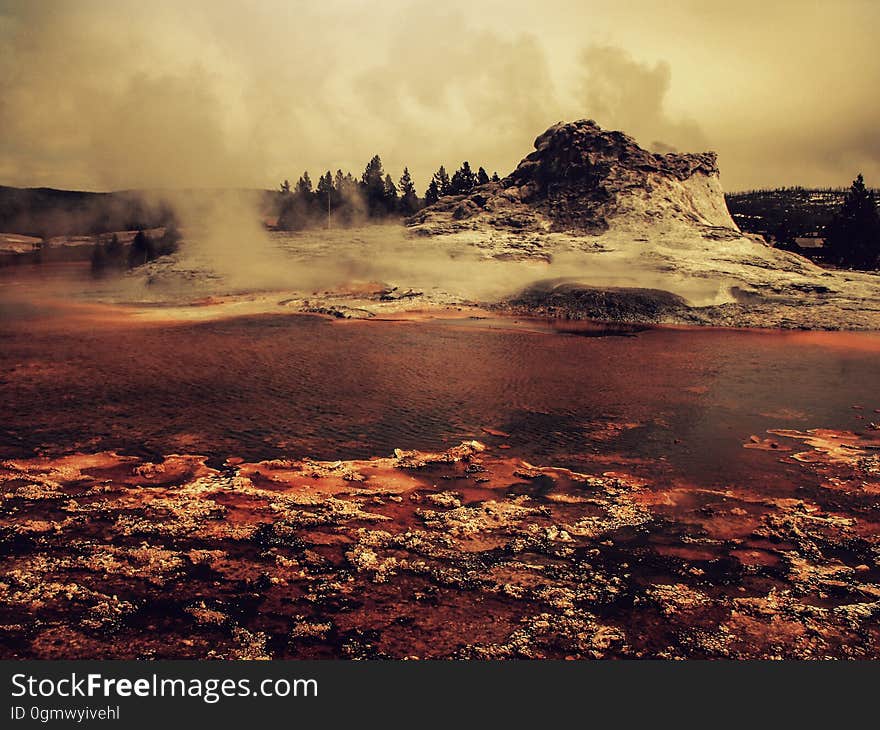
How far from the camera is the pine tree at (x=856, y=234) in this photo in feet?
123

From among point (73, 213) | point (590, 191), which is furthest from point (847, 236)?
point (73, 213)

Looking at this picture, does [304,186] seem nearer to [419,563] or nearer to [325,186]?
[325,186]

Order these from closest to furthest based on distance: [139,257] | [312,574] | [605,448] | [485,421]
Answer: [312,574] < [605,448] < [485,421] < [139,257]

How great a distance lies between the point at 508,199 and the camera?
123 ft

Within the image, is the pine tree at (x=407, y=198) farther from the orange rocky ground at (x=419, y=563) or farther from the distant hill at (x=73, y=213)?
the orange rocky ground at (x=419, y=563)

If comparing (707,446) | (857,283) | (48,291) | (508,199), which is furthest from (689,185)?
(48,291)

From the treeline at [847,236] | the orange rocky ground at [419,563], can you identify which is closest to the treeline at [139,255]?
the orange rocky ground at [419,563]

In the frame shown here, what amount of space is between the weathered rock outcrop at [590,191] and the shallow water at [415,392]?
17.4 m

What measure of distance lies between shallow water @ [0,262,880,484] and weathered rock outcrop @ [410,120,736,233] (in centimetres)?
1744

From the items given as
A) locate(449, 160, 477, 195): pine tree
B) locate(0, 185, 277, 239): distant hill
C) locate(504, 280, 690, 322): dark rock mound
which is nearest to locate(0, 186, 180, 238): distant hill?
locate(0, 185, 277, 239): distant hill

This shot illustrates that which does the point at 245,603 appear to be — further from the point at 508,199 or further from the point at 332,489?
the point at 508,199

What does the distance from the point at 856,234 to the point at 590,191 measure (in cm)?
1828

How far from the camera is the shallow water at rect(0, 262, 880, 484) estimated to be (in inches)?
315

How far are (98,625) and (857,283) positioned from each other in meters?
28.9
